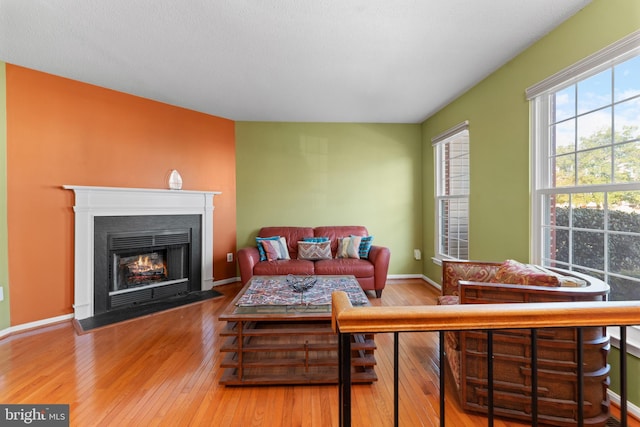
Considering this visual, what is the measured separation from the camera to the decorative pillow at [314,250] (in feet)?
12.8

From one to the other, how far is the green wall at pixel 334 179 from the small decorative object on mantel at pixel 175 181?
38.1 inches

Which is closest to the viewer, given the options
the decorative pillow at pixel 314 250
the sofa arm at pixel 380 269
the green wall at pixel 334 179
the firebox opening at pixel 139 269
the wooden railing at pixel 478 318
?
the wooden railing at pixel 478 318

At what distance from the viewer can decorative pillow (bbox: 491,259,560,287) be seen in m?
1.57

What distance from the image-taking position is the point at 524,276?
1653 millimetres

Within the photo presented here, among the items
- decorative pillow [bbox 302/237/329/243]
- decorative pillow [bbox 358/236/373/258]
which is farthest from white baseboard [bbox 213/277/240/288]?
decorative pillow [bbox 358/236/373/258]

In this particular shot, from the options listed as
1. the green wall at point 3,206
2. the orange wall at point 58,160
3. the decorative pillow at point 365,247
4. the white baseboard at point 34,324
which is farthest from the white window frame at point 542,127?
the green wall at point 3,206

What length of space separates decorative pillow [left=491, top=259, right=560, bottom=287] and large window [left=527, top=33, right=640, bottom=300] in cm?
51

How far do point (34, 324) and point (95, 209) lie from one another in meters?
1.20

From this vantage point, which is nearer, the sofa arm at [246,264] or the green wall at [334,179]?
the sofa arm at [246,264]

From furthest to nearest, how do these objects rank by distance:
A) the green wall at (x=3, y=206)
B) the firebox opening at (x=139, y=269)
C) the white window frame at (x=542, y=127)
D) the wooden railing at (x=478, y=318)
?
the firebox opening at (x=139, y=269) → the green wall at (x=3, y=206) → the white window frame at (x=542, y=127) → the wooden railing at (x=478, y=318)

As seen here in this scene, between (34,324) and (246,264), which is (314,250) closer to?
(246,264)

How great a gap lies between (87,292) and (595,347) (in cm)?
410
